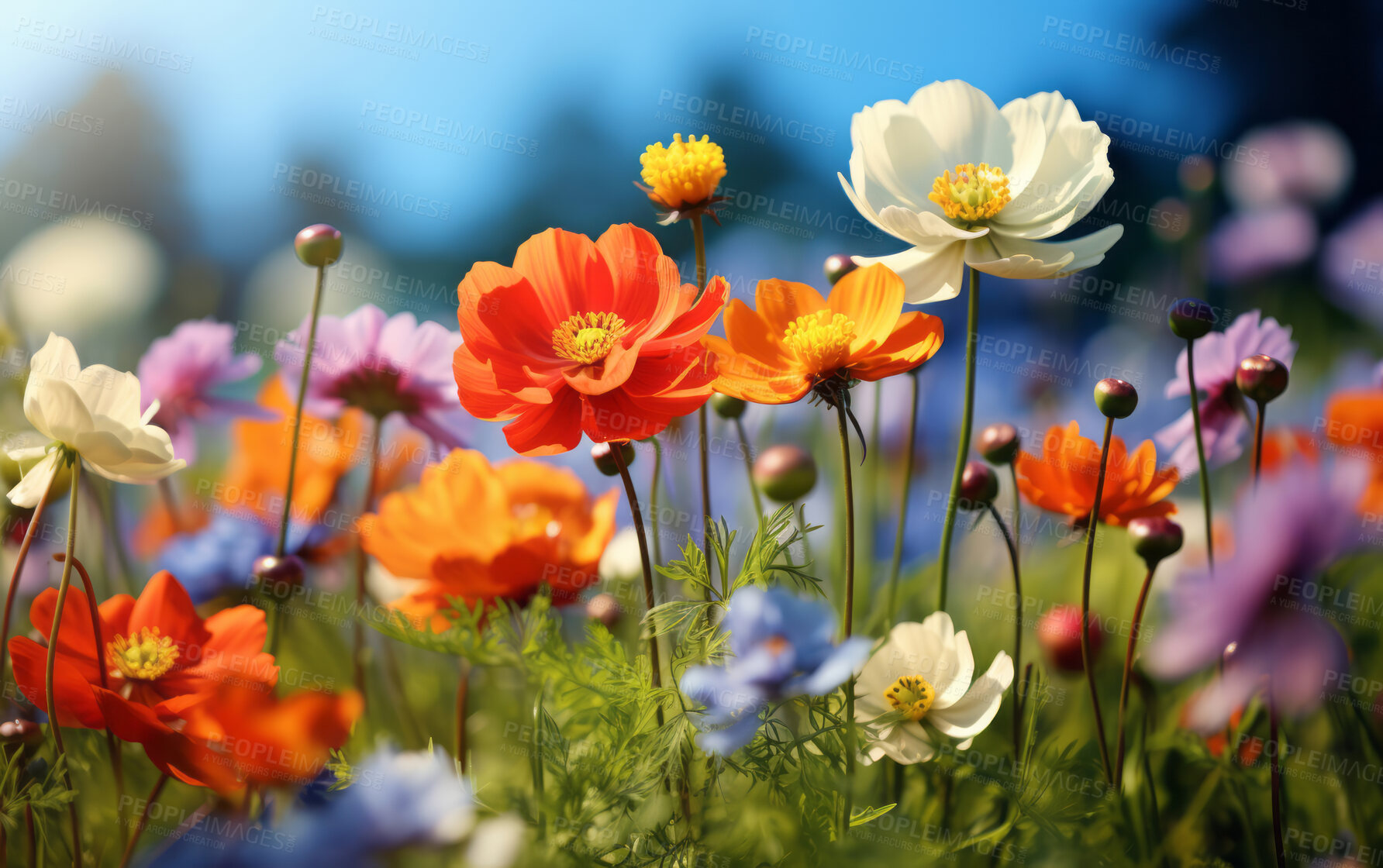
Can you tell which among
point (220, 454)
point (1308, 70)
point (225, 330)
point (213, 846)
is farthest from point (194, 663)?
point (1308, 70)

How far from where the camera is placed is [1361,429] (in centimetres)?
63

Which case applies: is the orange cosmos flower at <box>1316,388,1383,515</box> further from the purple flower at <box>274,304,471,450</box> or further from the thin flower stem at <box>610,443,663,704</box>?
the purple flower at <box>274,304,471,450</box>

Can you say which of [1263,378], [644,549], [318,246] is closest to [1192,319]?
[1263,378]

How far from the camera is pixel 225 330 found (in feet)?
2.49

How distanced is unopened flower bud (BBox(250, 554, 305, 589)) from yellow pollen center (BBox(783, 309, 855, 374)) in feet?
1.21

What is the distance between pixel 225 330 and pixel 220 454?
67cm

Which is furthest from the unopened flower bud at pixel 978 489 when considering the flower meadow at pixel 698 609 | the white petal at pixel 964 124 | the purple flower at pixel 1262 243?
the purple flower at pixel 1262 243

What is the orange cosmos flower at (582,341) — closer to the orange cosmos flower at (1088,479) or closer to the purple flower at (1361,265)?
the orange cosmos flower at (1088,479)

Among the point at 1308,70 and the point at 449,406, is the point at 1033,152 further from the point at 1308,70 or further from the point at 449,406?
the point at 1308,70

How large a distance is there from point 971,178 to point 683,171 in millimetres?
208

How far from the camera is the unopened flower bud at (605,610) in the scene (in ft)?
2.01

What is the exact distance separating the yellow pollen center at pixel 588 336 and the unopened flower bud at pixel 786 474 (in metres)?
0.13

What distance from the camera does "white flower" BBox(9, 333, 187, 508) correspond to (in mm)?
474

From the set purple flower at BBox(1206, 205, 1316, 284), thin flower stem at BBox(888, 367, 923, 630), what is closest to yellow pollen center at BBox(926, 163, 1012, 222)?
thin flower stem at BBox(888, 367, 923, 630)
